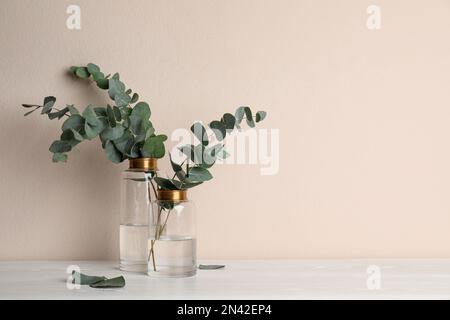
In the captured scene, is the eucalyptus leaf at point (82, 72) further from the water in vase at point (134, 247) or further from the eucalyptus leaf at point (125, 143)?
the water in vase at point (134, 247)

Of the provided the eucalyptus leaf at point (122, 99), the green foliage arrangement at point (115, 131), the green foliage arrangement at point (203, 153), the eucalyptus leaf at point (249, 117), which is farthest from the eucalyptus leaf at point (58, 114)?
the eucalyptus leaf at point (249, 117)

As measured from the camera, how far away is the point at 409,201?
1.47 meters

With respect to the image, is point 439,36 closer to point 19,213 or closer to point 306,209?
point 306,209

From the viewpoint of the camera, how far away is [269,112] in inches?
56.9

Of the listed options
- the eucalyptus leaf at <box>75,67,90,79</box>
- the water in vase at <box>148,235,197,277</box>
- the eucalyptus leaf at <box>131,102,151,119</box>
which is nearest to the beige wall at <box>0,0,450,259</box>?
the eucalyptus leaf at <box>75,67,90,79</box>

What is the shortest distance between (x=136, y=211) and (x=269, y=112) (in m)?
0.38

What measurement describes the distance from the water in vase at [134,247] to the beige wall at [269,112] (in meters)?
0.14

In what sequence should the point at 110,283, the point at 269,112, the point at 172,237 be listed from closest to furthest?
1. the point at 110,283
2. the point at 172,237
3. the point at 269,112

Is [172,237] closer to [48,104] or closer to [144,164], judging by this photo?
[144,164]

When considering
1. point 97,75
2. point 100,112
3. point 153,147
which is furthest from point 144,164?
point 97,75

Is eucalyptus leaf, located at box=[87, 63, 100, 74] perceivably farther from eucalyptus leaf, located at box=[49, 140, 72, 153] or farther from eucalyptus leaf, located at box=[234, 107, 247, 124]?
eucalyptus leaf, located at box=[234, 107, 247, 124]

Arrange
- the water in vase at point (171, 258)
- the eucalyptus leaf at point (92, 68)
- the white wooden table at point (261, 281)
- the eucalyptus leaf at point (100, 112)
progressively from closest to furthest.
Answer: the white wooden table at point (261, 281), the water in vase at point (171, 258), the eucalyptus leaf at point (100, 112), the eucalyptus leaf at point (92, 68)

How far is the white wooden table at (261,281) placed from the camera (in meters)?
1.02
